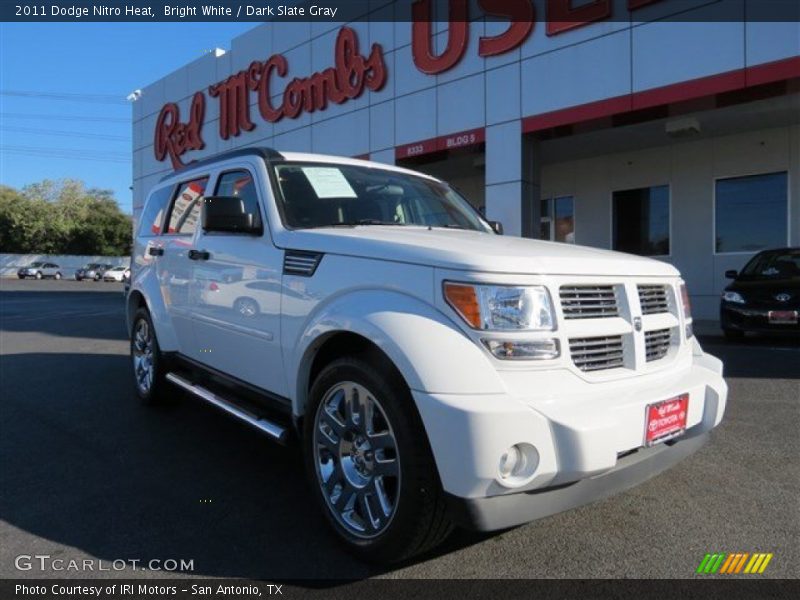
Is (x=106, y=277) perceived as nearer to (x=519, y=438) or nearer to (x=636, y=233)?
(x=636, y=233)

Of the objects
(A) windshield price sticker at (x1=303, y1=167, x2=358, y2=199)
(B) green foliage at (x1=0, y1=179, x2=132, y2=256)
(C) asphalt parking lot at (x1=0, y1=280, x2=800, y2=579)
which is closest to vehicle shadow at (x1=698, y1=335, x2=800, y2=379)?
(C) asphalt parking lot at (x1=0, y1=280, x2=800, y2=579)

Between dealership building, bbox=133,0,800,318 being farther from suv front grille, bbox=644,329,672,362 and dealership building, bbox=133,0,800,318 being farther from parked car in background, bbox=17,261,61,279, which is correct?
parked car in background, bbox=17,261,61,279

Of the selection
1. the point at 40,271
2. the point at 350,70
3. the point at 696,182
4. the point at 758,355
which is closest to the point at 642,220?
the point at 696,182

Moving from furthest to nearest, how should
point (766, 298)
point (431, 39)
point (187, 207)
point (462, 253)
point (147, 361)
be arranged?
1. point (431, 39)
2. point (766, 298)
3. point (147, 361)
4. point (187, 207)
5. point (462, 253)

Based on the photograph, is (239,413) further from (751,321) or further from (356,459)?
(751,321)

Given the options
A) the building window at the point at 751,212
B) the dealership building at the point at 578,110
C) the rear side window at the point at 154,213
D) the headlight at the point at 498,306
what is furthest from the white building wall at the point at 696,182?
the headlight at the point at 498,306

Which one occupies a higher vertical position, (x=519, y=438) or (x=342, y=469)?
(x=519, y=438)

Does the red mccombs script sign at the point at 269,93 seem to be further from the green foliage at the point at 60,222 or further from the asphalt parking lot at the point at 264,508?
the green foliage at the point at 60,222

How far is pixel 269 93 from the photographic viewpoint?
1925 centimetres

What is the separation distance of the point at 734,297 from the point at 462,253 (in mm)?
9169

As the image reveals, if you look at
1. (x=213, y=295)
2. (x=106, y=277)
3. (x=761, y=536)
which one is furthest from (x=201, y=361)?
(x=106, y=277)

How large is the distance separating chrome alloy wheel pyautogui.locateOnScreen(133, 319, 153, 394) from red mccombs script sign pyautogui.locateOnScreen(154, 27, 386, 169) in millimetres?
Answer: 11574

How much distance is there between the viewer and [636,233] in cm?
1620

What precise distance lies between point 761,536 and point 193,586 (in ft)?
8.85
